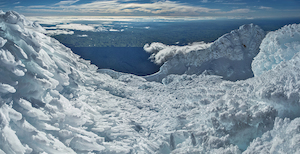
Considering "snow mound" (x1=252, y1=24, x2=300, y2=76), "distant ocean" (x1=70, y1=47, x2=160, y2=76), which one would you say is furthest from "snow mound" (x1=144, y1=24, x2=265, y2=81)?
"snow mound" (x1=252, y1=24, x2=300, y2=76)

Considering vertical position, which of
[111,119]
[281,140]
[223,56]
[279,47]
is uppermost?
[279,47]

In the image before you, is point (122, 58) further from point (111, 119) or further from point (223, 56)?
point (111, 119)

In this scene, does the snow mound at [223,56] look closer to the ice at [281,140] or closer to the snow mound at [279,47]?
the snow mound at [279,47]

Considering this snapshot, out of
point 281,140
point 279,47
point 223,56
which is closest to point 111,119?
point 281,140

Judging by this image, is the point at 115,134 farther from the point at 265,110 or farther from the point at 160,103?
the point at 265,110

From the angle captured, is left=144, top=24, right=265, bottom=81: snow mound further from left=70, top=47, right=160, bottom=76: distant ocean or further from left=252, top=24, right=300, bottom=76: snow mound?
left=252, top=24, right=300, bottom=76: snow mound

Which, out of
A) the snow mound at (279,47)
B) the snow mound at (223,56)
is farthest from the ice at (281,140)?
the snow mound at (223,56)
